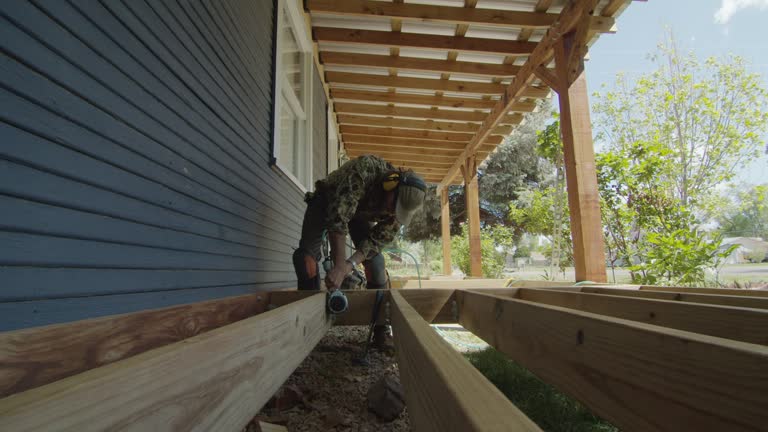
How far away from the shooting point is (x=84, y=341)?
1044 millimetres

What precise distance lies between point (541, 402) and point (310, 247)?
1724 mm

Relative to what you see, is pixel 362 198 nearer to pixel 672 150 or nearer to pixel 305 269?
pixel 305 269

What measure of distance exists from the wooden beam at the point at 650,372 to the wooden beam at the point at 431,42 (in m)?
4.01

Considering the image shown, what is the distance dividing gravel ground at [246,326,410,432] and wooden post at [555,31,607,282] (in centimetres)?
192

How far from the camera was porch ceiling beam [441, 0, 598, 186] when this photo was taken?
3.39m

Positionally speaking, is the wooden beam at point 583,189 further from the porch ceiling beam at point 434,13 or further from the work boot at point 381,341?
the work boot at point 381,341

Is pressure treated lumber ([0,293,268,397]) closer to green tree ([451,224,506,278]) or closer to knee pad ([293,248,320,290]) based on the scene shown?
knee pad ([293,248,320,290])

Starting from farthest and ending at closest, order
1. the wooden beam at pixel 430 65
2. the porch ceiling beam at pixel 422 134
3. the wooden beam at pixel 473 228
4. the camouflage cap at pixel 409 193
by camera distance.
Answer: the wooden beam at pixel 473 228 → the porch ceiling beam at pixel 422 134 → the wooden beam at pixel 430 65 → the camouflage cap at pixel 409 193

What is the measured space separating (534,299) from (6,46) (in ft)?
7.48

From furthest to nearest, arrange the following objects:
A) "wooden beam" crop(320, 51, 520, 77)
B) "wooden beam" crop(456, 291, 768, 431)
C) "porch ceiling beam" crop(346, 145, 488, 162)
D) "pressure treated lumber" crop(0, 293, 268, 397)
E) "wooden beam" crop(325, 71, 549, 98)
A: "porch ceiling beam" crop(346, 145, 488, 162) < "wooden beam" crop(325, 71, 549, 98) < "wooden beam" crop(320, 51, 520, 77) < "pressure treated lumber" crop(0, 293, 268, 397) < "wooden beam" crop(456, 291, 768, 431)

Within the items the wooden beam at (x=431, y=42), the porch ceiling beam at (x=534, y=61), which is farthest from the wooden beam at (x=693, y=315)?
the wooden beam at (x=431, y=42)

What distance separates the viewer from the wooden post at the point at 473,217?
294 inches

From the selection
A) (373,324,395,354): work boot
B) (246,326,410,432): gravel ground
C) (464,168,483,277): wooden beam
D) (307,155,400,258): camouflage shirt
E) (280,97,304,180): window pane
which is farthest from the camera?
(464,168,483,277): wooden beam

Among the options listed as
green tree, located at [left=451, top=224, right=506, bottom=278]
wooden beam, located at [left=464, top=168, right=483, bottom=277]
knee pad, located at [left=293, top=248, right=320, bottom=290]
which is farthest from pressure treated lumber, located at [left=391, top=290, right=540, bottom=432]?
green tree, located at [left=451, top=224, right=506, bottom=278]
